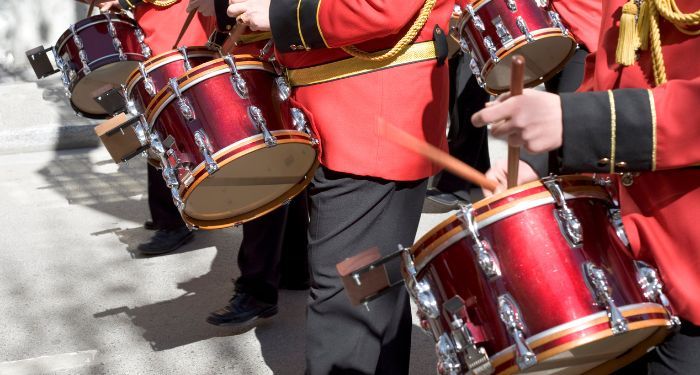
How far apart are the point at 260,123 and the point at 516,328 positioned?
1.12m

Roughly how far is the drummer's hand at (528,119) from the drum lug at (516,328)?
29cm

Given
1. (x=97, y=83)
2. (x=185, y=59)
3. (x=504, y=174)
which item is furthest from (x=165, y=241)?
(x=504, y=174)

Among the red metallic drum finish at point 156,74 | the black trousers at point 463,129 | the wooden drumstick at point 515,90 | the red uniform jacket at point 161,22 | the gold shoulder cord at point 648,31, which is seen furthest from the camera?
the black trousers at point 463,129

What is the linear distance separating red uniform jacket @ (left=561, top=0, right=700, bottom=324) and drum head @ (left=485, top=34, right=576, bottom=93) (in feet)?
6.06

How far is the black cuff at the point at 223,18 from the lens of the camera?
126 inches

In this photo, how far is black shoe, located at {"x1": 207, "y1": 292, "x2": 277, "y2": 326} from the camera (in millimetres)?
3695

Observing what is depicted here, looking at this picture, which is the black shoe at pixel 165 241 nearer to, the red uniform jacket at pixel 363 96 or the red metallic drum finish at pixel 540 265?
the red uniform jacket at pixel 363 96

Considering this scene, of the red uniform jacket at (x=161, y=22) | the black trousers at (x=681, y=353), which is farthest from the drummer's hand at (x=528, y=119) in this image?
the red uniform jacket at (x=161, y=22)

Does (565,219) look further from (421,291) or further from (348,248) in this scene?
(348,248)

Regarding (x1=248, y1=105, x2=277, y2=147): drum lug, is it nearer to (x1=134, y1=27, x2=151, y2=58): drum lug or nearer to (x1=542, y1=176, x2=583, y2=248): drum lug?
(x1=542, y1=176, x2=583, y2=248): drum lug

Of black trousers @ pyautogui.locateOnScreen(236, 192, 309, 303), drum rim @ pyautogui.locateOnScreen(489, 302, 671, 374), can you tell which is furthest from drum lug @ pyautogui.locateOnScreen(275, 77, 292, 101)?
drum rim @ pyautogui.locateOnScreen(489, 302, 671, 374)

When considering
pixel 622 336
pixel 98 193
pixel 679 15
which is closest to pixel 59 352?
pixel 98 193

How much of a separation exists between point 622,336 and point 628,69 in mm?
511

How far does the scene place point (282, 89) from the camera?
2.75 metres
